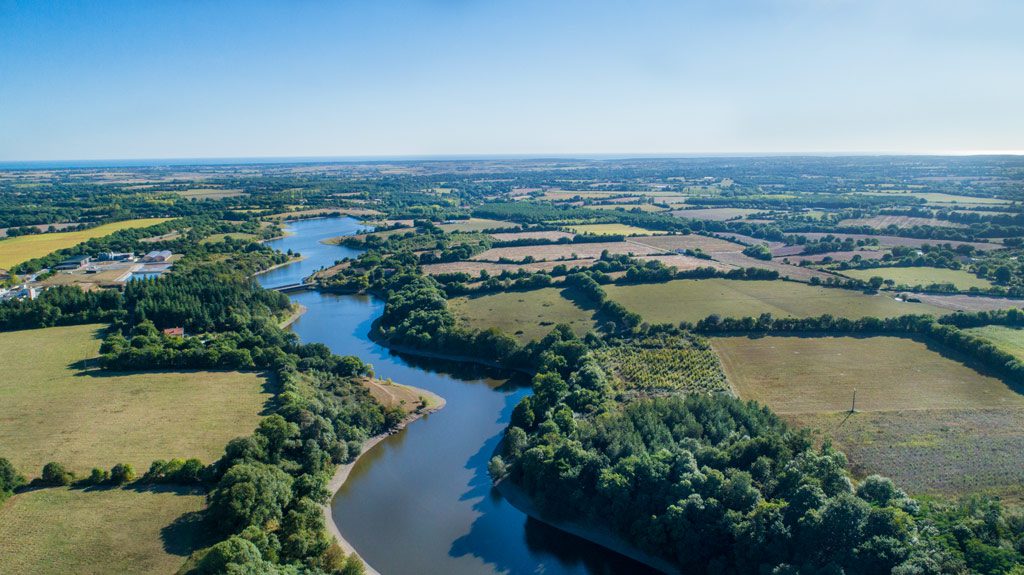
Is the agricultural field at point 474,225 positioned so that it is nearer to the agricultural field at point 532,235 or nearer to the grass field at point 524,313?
the agricultural field at point 532,235

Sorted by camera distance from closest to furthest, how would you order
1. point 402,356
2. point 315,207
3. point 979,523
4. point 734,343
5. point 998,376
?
point 979,523 < point 998,376 < point 734,343 < point 402,356 < point 315,207

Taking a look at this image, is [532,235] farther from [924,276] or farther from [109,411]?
[109,411]

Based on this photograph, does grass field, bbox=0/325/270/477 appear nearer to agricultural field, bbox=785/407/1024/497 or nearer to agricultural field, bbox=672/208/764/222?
agricultural field, bbox=785/407/1024/497

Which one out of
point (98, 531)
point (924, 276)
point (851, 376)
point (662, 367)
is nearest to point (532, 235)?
point (924, 276)

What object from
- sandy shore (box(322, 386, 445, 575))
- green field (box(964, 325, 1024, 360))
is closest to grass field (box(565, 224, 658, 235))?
green field (box(964, 325, 1024, 360))

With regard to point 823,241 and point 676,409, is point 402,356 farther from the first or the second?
point 823,241

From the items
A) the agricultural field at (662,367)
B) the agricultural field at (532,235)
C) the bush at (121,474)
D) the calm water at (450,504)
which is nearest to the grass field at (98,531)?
the bush at (121,474)

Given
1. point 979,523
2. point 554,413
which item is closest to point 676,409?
point 554,413
